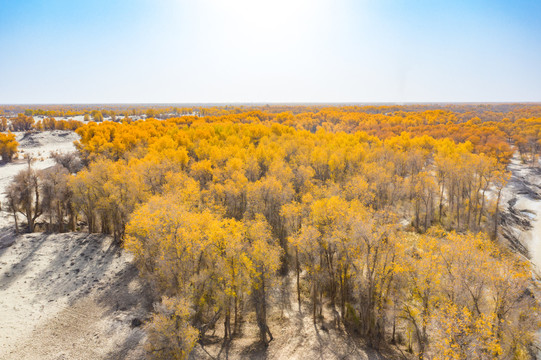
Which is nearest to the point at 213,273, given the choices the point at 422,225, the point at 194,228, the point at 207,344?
the point at 194,228

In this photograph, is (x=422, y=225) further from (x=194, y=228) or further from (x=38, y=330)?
(x=38, y=330)

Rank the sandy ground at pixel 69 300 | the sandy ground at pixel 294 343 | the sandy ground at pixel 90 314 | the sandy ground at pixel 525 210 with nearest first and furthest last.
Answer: the sandy ground at pixel 69 300
the sandy ground at pixel 90 314
the sandy ground at pixel 294 343
the sandy ground at pixel 525 210

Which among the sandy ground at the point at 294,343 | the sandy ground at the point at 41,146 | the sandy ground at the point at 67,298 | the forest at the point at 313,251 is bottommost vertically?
the sandy ground at the point at 294,343

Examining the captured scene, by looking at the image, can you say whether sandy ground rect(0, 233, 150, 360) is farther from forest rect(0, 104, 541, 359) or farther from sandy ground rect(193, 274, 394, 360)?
sandy ground rect(193, 274, 394, 360)

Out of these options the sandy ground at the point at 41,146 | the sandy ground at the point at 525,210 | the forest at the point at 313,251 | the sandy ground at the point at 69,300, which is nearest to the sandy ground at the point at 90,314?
the sandy ground at the point at 69,300

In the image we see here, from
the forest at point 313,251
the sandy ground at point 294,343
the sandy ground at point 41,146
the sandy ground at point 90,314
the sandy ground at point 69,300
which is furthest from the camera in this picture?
the sandy ground at point 41,146

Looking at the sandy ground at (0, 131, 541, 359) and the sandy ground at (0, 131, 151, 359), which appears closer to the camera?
the sandy ground at (0, 131, 151, 359)

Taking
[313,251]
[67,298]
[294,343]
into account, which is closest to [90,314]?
[67,298]

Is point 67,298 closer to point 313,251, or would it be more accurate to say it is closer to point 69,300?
point 69,300

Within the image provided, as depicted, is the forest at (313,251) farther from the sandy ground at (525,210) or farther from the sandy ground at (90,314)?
the sandy ground at (525,210)

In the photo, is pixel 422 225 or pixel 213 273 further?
pixel 422 225

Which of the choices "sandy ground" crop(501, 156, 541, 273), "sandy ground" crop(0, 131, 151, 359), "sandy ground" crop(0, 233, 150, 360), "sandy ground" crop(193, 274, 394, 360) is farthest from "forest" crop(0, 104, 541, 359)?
"sandy ground" crop(501, 156, 541, 273)
